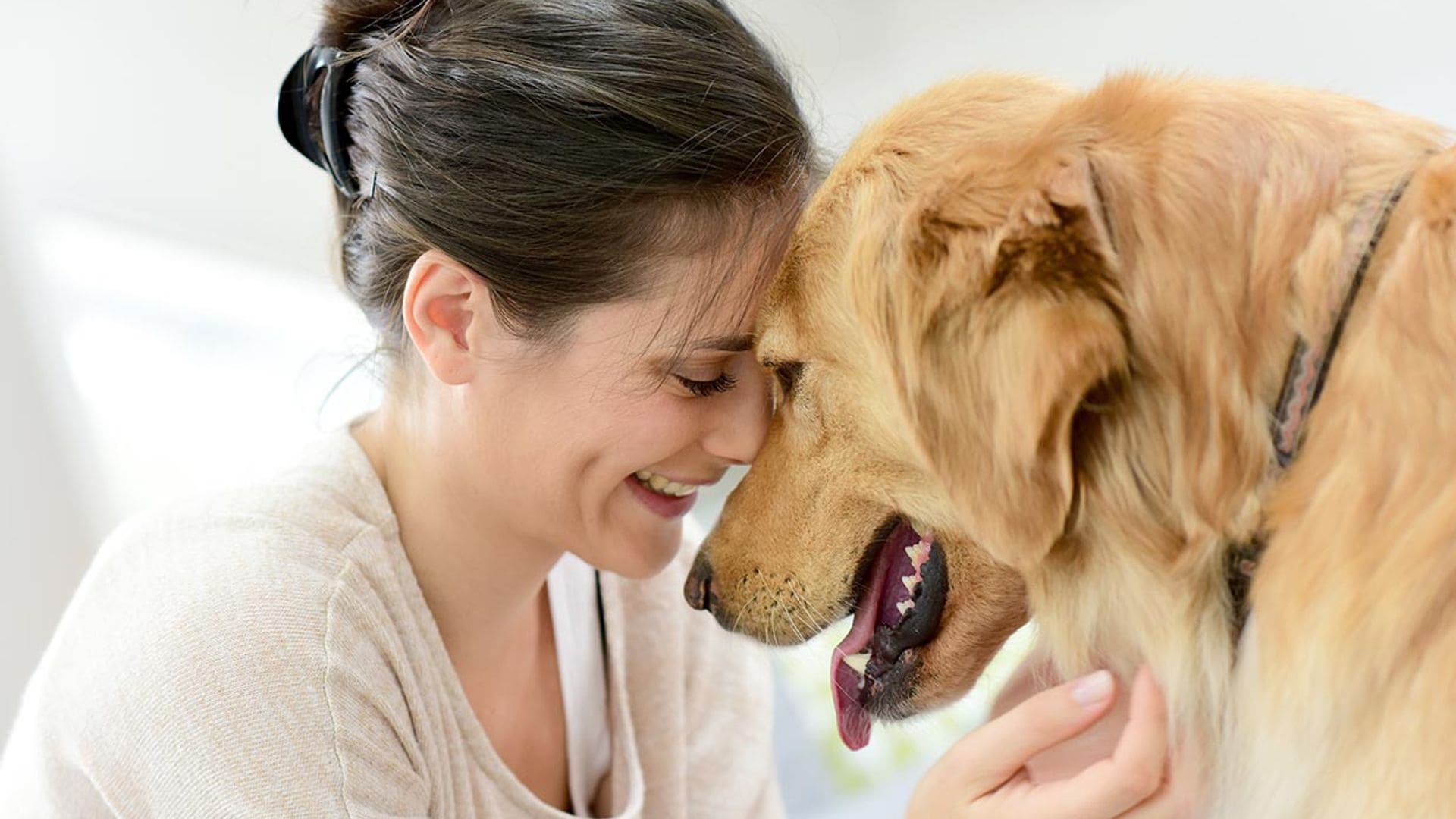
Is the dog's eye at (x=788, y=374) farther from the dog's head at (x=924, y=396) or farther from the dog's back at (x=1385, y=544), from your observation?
the dog's back at (x=1385, y=544)

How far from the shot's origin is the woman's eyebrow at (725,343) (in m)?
1.11

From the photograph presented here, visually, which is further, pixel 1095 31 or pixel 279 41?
pixel 279 41

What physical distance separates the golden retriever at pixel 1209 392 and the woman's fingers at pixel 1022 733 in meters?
0.03

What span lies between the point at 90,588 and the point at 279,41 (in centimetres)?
121

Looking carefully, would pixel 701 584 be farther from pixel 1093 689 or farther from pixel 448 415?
pixel 1093 689

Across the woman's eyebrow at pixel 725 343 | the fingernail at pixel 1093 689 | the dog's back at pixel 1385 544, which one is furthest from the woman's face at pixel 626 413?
the dog's back at pixel 1385 544

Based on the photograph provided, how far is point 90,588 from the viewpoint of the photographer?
122 centimetres

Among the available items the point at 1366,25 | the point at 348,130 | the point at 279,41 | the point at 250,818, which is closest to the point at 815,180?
the point at 348,130

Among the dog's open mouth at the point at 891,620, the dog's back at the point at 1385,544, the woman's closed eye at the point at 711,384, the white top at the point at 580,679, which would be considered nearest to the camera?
the dog's back at the point at 1385,544

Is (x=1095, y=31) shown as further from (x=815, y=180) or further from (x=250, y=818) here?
(x=250, y=818)

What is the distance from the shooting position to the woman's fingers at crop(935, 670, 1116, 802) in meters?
0.95

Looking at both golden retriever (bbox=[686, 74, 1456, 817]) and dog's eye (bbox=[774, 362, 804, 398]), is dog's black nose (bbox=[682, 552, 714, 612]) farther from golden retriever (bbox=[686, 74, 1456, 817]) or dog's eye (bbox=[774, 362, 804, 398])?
golden retriever (bbox=[686, 74, 1456, 817])

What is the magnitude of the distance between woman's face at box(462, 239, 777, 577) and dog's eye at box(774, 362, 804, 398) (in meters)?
0.06

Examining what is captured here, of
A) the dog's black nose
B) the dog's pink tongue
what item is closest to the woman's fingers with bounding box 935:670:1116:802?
the dog's pink tongue
